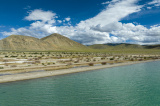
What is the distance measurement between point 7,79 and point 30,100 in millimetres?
10967

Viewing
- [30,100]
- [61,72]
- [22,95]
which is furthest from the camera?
[61,72]

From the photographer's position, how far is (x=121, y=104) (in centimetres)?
1458

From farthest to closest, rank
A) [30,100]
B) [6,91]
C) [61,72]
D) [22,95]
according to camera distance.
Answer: [61,72]
[6,91]
[22,95]
[30,100]

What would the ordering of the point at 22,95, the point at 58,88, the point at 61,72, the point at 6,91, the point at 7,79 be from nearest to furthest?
the point at 22,95 → the point at 6,91 → the point at 58,88 → the point at 7,79 → the point at 61,72

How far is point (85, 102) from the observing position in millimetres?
15109

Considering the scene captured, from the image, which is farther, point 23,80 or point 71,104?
point 23,80

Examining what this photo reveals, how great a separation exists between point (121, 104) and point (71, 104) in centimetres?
564

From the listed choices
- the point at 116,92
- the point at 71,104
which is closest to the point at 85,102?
the point at 71,104

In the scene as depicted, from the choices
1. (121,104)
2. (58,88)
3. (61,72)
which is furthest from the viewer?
(61,72)

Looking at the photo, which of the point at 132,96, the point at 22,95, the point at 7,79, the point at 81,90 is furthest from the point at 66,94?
the point at 7,79

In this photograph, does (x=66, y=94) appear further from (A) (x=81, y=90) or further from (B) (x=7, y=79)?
(B) (x=7, y=79)

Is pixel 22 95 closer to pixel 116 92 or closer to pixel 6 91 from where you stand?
pixel 6 91

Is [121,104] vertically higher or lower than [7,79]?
lower

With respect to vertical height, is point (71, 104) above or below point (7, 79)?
below
